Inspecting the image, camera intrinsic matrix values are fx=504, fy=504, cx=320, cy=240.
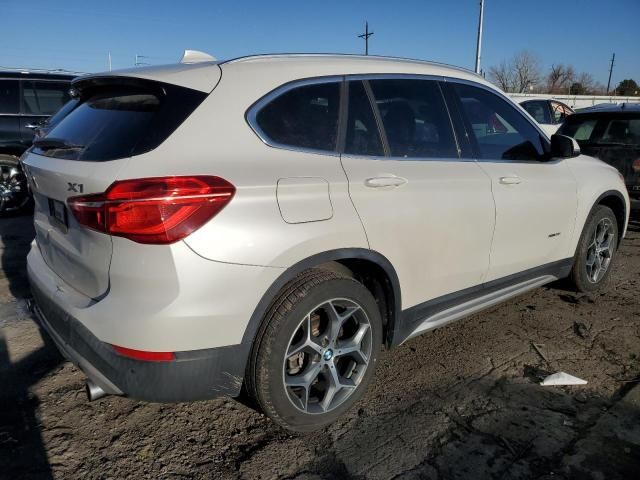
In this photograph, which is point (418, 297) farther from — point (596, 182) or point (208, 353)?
point (596, 182)

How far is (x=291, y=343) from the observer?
2432 mm

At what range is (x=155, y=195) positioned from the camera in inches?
76.5

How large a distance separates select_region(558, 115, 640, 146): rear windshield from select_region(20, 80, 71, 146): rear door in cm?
720

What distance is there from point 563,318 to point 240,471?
2.91m

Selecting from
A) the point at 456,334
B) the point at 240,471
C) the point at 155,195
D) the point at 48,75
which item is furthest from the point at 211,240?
the point at 48,75

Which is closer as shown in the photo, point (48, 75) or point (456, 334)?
point (456, 334)

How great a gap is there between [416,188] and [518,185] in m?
1.02

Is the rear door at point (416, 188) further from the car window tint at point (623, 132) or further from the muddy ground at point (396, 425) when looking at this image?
the car window tint at point (623, 132)

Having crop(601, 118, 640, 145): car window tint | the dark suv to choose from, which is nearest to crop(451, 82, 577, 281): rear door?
crop(601, 118, 640, 145): car window tint

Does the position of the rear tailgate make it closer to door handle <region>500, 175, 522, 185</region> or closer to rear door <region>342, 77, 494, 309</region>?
rear door <region>342, 77, 494, 309</region>

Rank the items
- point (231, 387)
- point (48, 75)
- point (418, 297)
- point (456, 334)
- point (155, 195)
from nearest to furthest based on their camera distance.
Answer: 1. point (155, 195)
2. point (231, 387)
3. point (418, 297)
4. point (456, 334)
5. point (48, 75)

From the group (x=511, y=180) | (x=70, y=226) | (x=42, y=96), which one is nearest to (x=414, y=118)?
(x=511, y=180)

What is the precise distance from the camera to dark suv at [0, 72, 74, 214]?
697cm

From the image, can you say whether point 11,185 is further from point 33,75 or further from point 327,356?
point 327,356
